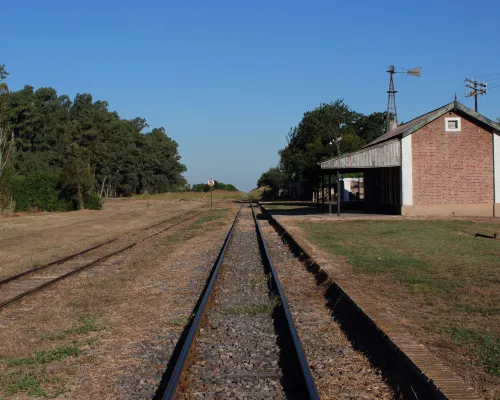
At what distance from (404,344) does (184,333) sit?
8.64 feet

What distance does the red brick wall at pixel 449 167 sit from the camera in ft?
85.6

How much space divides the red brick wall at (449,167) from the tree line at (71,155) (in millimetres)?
25211

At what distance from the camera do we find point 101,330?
7.00 meters

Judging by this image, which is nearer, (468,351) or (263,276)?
(468,351)

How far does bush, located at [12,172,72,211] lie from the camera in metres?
41.8

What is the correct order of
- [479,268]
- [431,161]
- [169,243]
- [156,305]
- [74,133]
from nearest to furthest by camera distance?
[156,305], [479,268], [169,243], [431,161], [74,133]

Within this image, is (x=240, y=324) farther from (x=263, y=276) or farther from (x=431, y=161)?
(x=431, y=161)

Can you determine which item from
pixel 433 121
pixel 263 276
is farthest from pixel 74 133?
pixel 263 276

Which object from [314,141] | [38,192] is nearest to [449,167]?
[38,192]

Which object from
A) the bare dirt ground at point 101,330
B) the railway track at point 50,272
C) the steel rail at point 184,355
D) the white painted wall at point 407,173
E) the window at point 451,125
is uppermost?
the window at point 451,125

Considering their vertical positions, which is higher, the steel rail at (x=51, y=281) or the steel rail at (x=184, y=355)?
the steel rail at (x=184, y=355)

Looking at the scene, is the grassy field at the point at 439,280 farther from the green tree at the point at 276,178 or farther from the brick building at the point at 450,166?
the green tree at the point at 276,178

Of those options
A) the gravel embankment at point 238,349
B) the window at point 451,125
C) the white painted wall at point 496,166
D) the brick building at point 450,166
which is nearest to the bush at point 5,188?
the brick building at point 450,166

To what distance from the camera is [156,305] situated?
8477 mm
